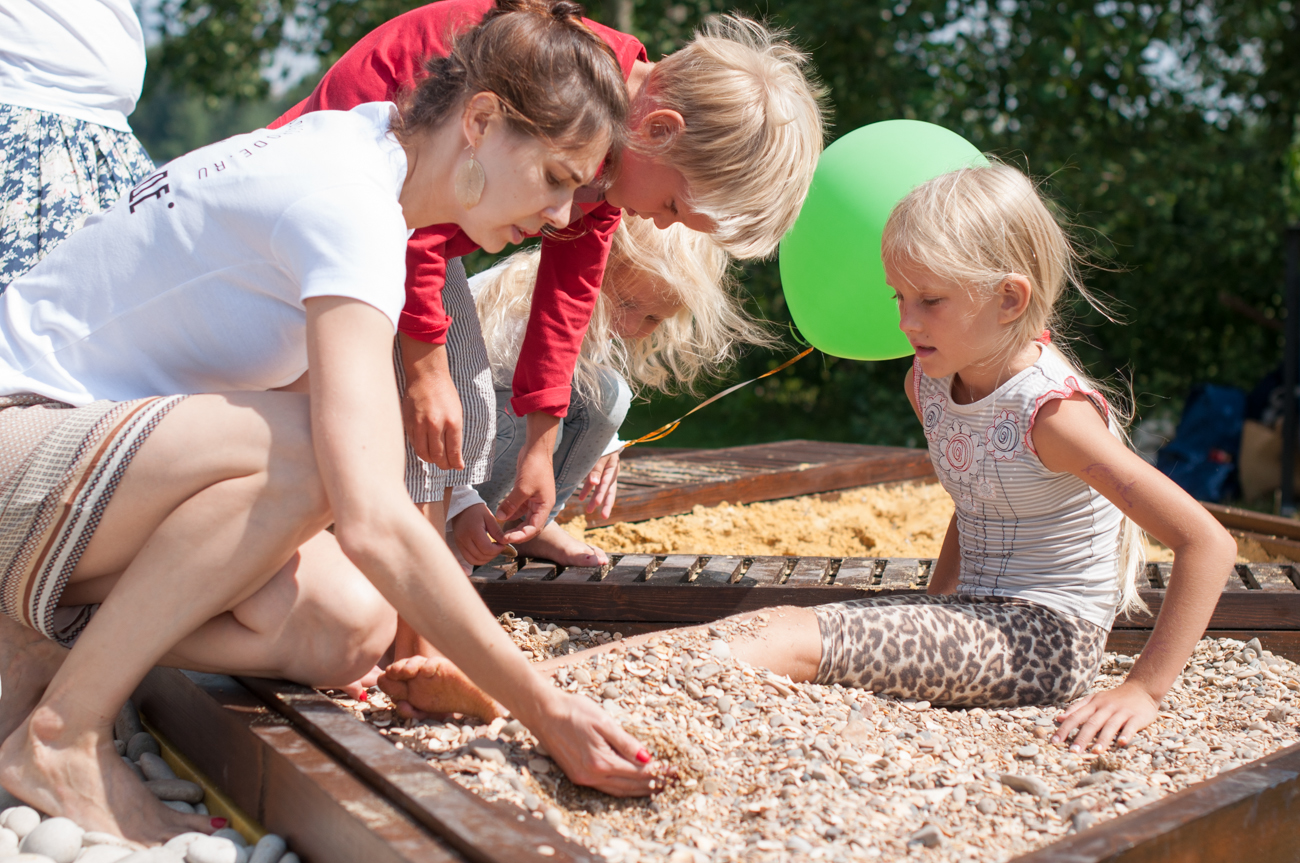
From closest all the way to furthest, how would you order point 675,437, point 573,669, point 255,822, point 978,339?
point 255,822, point 573,669, point 978,339, point 675,437

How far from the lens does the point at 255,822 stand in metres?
1.57

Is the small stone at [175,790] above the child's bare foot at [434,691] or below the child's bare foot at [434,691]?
below

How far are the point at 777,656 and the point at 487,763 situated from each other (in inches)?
25.2

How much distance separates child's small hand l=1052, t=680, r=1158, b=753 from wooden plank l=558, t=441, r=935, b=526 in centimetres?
195

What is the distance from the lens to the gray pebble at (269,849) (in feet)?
4.74

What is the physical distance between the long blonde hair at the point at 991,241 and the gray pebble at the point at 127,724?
167cm

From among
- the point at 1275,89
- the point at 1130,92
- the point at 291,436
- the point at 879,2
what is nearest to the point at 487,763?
the point at 291,436

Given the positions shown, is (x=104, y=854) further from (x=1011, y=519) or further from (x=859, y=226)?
(x=859, y=226)

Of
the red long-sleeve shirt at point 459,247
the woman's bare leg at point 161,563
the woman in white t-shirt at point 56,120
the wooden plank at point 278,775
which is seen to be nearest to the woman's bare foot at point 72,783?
the woman's bare leg at point 161,563

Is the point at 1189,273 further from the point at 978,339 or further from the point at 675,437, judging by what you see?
the point at 978,339

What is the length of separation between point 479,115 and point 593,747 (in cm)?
101

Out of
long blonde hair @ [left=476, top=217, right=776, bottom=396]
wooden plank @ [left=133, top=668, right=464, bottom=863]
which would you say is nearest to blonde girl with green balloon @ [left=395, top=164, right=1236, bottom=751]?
wooden plank @ [left=133, top=668, right=464, bottom=863]

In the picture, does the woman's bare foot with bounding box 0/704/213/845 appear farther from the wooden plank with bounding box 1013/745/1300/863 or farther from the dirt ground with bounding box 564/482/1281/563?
the dirt ground with bounding box 564/482/1281/563

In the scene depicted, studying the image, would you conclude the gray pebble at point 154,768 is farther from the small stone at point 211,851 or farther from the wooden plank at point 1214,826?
the wooden plank at point 1214,826
